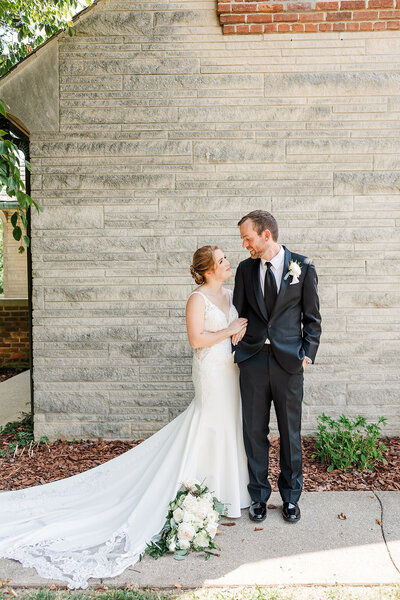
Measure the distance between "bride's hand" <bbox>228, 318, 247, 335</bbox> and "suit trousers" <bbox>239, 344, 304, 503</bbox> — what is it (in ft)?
0.69

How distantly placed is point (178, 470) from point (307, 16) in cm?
413

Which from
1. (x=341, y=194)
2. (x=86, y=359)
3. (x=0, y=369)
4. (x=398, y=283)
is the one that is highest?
(x=341, y=194)

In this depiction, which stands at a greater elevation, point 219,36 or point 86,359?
point 219,36

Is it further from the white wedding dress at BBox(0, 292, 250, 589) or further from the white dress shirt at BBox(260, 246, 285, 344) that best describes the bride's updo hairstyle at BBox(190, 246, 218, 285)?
the white dress shirt at BBox(260, 246, 285, 344)

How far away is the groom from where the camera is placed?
327cm

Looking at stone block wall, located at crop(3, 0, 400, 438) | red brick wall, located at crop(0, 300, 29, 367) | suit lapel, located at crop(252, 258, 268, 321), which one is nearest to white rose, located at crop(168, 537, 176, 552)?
suit lapel, located at crop(252, 258, 268, 321)

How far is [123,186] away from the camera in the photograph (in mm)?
4789

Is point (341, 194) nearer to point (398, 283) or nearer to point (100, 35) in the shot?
point (398, 283)

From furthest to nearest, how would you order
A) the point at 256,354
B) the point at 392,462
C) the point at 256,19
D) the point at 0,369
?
the point at 0,369 → the point at 256,19 → the point at 392,462 → the point at 256,354

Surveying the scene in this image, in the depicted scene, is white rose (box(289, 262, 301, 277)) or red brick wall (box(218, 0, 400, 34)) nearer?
white rose (box(289, 262, 301, 277))

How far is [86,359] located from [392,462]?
294 centimetres

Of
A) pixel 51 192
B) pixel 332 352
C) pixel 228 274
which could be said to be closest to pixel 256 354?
pixel 228 274

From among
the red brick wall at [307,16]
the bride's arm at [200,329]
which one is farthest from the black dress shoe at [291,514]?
the red brick wall at [307,16]

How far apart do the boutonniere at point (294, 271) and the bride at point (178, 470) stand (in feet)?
1.55
